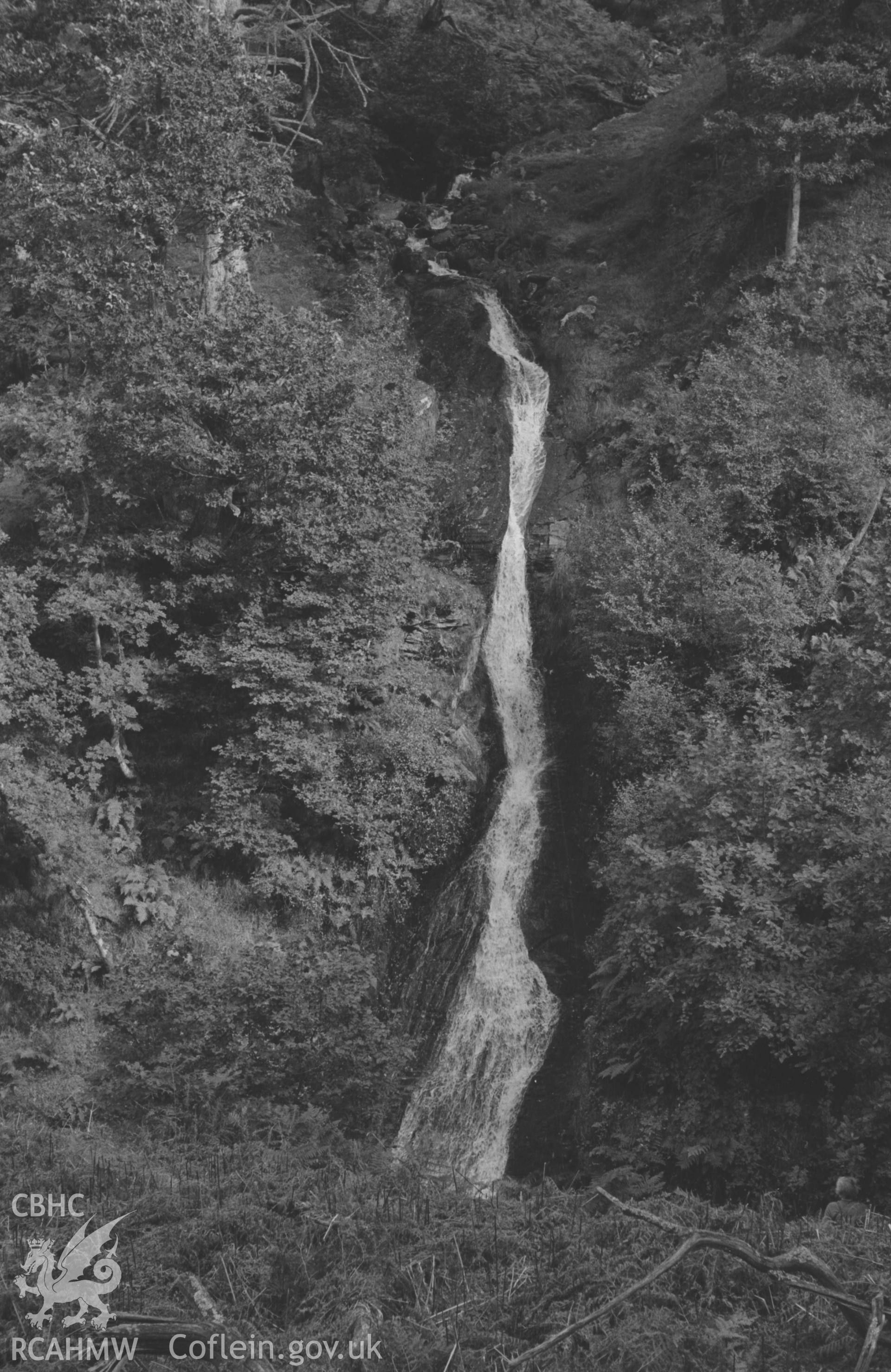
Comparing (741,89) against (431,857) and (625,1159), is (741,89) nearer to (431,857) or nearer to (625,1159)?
(431,857)

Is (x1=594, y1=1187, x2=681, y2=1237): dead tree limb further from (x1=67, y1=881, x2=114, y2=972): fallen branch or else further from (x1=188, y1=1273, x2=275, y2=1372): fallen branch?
(x1=67, y1=881, x2=114, y2=972): fallen branch

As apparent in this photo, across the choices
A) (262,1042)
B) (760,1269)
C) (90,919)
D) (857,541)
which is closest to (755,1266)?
(760,1269)

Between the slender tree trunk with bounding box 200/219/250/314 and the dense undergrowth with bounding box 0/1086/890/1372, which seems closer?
the dense undergrowth with bounding box 0/1086/890/1372

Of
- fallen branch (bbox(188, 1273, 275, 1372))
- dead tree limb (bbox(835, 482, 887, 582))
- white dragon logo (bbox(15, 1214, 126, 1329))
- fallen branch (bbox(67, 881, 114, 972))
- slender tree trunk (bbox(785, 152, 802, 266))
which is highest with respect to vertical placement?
slender tree trunk (bbox(785, 152, 802, 266))

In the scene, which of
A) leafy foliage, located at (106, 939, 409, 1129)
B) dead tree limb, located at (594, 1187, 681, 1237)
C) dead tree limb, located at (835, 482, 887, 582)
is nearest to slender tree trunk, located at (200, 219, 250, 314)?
dead tree limb, located at (835, 482, 887, 582)

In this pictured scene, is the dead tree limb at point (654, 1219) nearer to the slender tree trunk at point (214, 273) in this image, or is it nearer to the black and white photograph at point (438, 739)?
the black and white photograph at point (438, 739)

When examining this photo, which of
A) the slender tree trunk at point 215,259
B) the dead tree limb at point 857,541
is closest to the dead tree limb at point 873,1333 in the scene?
the dead tree limb at point 857,541

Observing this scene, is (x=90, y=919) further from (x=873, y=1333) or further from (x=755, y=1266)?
(x=873, y=1333)
